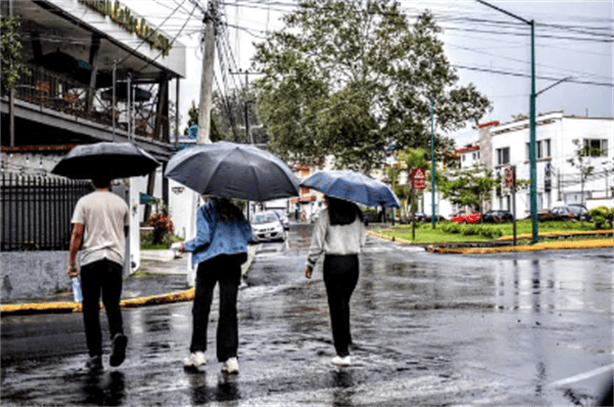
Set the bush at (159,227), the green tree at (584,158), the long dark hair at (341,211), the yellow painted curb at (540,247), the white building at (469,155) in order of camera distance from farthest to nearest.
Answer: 1. the white building at (469,155)
2. the green tree at (584,158)
3. the bush at (159,227)
4. the yellow painted curb at (540,247)
5. the long dark hair at (341,211)

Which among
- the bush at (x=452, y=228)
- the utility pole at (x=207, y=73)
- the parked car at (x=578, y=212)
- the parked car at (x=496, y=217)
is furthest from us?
the parked car at (x=496, y=217)

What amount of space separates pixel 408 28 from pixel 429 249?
92.5 feet

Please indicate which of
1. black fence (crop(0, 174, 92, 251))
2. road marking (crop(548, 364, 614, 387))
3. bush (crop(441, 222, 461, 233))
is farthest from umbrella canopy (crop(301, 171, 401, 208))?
bush (crop(441, 222, 461, 233))

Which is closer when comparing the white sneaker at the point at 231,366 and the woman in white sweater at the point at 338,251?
the white sneaker at the point at 231,366

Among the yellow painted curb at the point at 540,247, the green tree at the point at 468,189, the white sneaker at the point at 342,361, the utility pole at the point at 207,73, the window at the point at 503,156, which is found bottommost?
the white sneaker at the point at 342,361

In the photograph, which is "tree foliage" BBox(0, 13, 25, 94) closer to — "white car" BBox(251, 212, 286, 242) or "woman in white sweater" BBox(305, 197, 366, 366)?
"woman in white sweater" BBox(305, 197, 366, 366)

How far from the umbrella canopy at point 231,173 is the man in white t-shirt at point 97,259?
2.75 feet

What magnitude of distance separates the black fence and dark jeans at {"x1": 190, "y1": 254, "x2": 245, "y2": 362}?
973 cm

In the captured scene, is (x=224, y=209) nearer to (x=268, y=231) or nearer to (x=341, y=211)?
(x=341, y=211)

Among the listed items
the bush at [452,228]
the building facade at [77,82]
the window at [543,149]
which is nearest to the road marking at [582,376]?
the building facade at [77,82]

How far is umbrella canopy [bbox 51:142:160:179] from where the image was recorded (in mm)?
8547

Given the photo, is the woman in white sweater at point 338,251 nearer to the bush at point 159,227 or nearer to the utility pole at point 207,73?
the utility pole at point 207,73

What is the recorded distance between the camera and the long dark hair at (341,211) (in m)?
8.24

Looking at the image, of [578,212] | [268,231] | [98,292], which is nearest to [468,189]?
[578,212]
